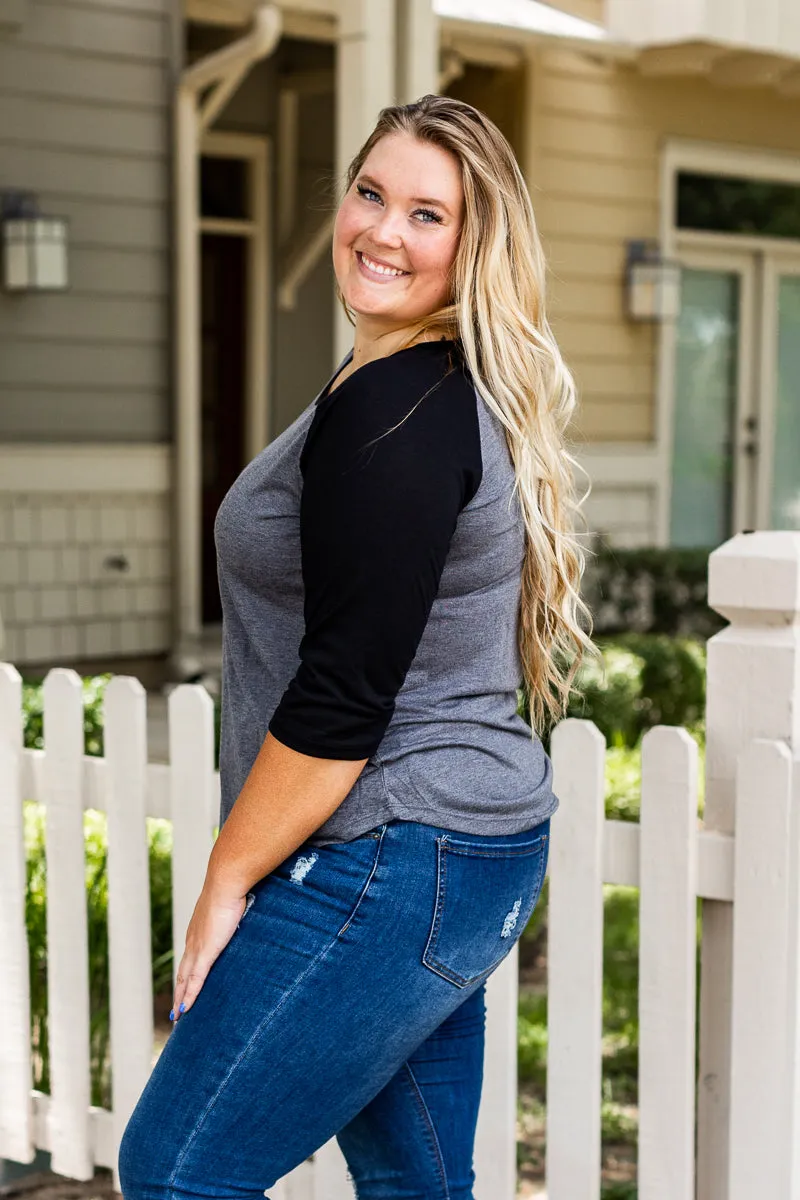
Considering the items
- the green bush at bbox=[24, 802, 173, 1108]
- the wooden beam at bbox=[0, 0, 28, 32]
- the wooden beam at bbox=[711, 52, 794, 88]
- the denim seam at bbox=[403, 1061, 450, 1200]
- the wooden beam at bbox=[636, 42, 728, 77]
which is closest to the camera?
the denim seam at bbox=[403, 1061, 450, 1200]

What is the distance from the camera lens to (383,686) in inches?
63.6

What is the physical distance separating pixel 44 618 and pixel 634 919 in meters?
4.05

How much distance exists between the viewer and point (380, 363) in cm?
168

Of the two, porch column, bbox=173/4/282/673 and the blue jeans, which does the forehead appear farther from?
porch column, bbox=173/4/282/673

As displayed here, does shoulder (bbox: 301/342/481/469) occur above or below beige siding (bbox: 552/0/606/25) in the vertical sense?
below

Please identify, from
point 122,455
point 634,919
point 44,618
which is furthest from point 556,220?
point 634,919

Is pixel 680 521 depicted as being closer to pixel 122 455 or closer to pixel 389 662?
pixel 122 455

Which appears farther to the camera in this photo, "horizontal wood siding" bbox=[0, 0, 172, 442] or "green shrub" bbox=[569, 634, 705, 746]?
"horizontal wood siding" bbox=[0, 0, 172, 442]

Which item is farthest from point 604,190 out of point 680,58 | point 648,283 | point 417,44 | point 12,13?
point 12,13

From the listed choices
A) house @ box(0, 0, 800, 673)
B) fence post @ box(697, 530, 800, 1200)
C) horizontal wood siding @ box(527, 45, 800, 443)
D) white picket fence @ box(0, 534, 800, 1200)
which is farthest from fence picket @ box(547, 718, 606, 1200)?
horizontal wood siding @ box(527, 45, 800, 443)

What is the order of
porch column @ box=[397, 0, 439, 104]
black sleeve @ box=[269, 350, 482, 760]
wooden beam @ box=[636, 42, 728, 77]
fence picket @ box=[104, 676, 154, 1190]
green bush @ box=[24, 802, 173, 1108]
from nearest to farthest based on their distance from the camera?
1. black sleeve @ box=[269, 350, 482, 760]
2. fence picket @ box=[104, 676, 154, 1190]
3. green bush @ box=[24, 802, 173, 1108]
4. porch column @ box=[397, 0, 439, 104]
5. wooden beam @ box=[636, 42, 728, 77]

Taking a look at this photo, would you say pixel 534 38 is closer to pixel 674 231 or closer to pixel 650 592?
pixel 674 231

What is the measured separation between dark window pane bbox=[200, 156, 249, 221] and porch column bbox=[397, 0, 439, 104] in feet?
9.96

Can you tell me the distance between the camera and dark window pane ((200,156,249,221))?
9.65 m
